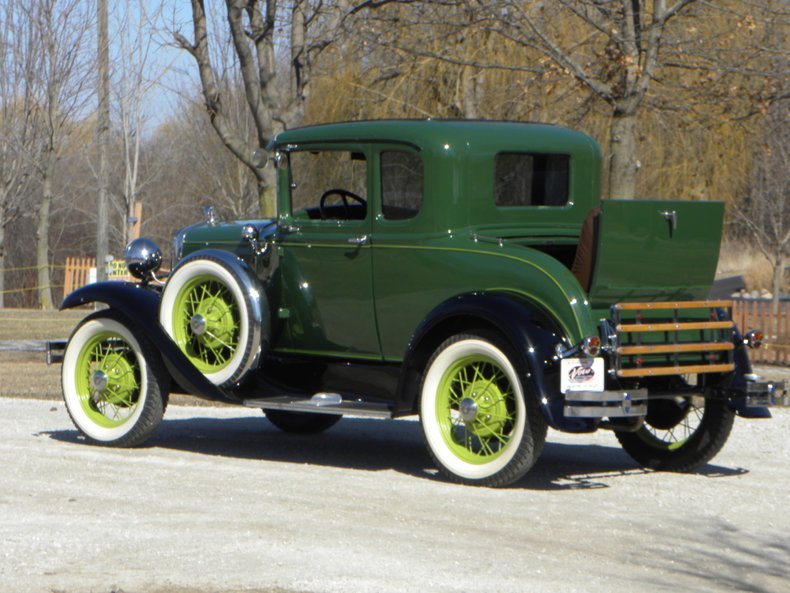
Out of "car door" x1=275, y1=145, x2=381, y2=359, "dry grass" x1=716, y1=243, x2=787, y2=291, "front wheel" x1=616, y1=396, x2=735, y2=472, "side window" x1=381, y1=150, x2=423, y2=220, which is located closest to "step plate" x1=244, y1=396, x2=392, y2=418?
"car door" x1=275, y1=145, x2=381, y2=359

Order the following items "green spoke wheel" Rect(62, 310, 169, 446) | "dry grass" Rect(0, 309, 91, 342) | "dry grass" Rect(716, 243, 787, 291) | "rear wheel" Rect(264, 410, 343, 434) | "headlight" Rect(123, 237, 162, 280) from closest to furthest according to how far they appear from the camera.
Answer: "green spoke wheel" Rect(62, 310, 169, 446) → "headlight" Rect(123, 237, 162, 280) → "rear wheel" Rect(264, 410, 343, 434) → "dry grass" Rect(0, 309, 91, 342) → "dry grass" Rect(716, 243, 787, 291)

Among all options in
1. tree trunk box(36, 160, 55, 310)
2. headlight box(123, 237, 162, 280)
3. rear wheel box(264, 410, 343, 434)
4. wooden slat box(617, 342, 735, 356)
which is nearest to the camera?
wooden slat box(617, 342, 735, 356)

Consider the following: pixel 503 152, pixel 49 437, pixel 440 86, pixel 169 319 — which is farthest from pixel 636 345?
pixel 440 86

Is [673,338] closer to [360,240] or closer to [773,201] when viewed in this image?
[360,240]

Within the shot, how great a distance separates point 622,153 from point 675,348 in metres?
6.21

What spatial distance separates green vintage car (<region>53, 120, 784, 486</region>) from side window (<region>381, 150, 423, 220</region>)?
0.6 inches

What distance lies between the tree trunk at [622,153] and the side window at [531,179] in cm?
483

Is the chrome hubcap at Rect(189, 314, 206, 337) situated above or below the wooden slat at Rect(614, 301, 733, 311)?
below

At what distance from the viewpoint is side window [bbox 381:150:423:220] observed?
330 inches

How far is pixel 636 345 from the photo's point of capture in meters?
7.72

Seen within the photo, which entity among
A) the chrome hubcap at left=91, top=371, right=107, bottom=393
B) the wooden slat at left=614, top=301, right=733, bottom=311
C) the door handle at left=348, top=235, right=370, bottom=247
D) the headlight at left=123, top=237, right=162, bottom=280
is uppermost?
the door handle at left=348, top=235, right=370, bottom=247

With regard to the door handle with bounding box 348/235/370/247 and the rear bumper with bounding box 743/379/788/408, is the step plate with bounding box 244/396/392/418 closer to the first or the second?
the door handle with bounding box 348/235/370/247

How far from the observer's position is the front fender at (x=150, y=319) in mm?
8789

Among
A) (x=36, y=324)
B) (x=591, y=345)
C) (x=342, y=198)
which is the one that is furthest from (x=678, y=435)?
(x=36, y=324)
